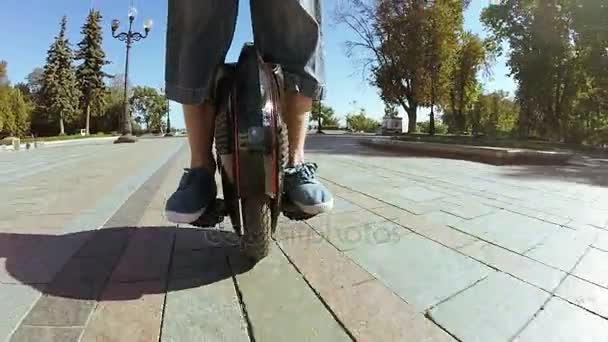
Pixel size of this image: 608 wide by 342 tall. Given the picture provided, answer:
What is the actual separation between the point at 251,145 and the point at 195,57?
41cm

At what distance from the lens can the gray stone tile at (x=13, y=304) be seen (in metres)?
0.95

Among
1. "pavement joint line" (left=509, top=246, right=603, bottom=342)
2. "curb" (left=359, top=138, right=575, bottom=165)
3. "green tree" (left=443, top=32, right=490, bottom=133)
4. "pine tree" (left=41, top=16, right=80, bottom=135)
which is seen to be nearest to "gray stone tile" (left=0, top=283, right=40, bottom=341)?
"pavement joint line" (left=509, top=246, right=603, bottom=342)

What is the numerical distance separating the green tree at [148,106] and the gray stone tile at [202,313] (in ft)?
170

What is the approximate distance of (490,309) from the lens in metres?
1.11

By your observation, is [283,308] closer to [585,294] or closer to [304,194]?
[304,194]

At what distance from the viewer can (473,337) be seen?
97 centimetres

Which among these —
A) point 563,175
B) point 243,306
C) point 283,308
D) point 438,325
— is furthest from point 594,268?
point 563,175

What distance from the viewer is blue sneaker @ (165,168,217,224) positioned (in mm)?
1209

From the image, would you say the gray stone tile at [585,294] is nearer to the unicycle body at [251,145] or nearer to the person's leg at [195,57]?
the unicycle body at [251,145]

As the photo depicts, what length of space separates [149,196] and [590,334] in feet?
8.15

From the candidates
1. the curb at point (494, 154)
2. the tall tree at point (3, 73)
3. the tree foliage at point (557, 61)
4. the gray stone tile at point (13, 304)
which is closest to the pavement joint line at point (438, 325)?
the gray stone tile at point (13, 304)

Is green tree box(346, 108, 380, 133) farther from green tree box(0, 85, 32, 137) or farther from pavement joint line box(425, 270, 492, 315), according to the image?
pavement joint line box(425, 270, 492, 315)

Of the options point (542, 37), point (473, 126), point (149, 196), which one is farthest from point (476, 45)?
point (149, 196)

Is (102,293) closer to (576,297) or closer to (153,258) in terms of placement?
(153,258)
